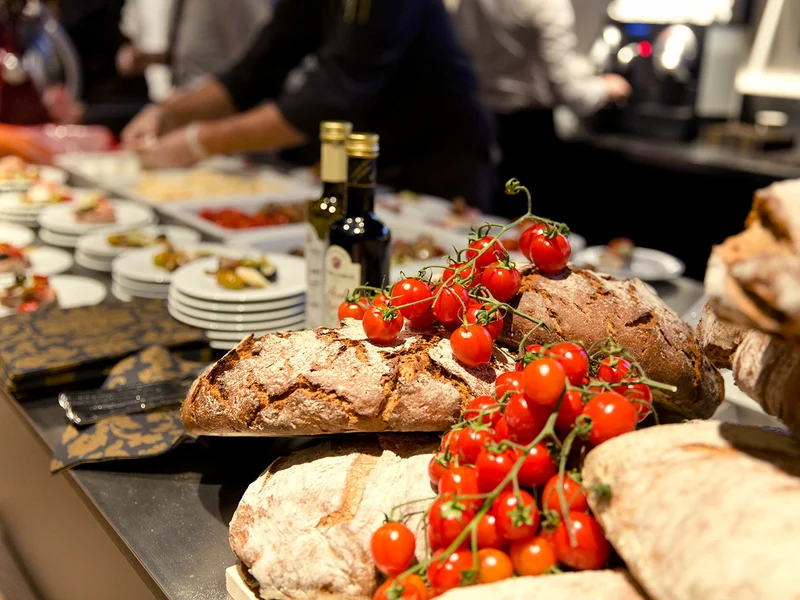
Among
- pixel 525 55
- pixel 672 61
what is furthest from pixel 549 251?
pixel 672 61

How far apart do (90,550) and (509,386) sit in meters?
0.76

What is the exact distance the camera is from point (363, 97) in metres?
3.26

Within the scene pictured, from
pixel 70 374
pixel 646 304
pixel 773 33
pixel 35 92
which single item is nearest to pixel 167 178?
pixel 35 92

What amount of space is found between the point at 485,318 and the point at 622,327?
0.78 feet

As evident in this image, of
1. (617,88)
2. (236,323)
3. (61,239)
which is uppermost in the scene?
(617,88)

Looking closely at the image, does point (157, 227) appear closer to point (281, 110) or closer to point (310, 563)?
point (281, 110)

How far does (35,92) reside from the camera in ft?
14.4

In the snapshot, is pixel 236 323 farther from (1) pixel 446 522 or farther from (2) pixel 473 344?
(1) pixel 446 522

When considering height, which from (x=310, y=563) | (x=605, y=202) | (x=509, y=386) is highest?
(x=509, y=386)

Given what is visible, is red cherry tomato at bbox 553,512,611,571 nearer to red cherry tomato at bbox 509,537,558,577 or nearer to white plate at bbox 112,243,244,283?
red cherry tomato at bbox 509,537,558,577

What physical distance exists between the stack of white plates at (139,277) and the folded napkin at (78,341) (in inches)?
8.6

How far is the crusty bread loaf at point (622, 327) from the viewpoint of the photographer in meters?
1.07

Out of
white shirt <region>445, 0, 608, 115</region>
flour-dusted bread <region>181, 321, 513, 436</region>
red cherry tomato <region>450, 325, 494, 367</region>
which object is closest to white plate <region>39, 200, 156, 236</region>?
flour-dusted bread <region>181, 321, 513, 436</region>

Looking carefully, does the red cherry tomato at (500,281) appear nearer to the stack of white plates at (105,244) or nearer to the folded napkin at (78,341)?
the folded napkin at (78,341)
